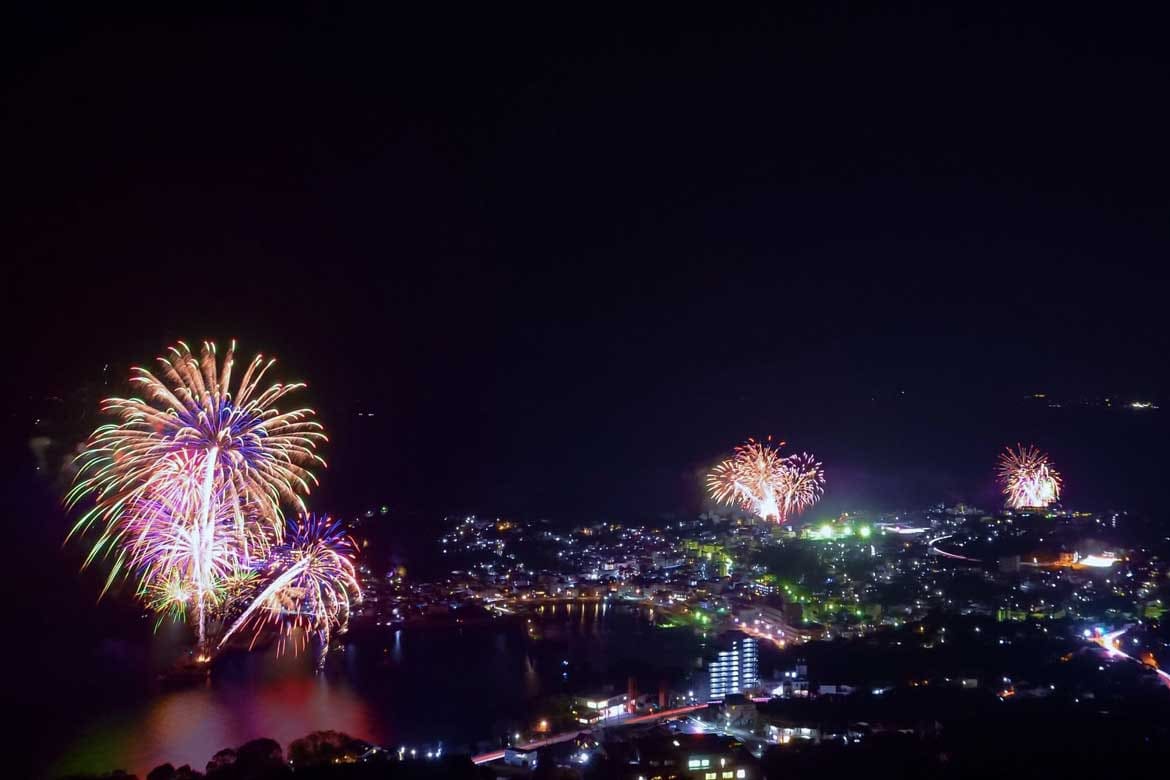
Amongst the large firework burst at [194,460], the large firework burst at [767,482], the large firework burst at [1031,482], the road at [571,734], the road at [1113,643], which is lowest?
the road at [571,734]

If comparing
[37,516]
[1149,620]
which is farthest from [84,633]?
[1149,620]

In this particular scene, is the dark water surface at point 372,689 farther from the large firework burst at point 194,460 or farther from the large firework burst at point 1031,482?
the large firework burst at point 1031,482

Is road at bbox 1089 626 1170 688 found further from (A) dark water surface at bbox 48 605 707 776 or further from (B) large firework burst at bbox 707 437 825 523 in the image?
(B) large firework burst at bbox 707 437 825 523

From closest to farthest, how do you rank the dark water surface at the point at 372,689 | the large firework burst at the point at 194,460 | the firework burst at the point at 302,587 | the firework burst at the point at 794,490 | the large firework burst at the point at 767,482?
the large firework burst at the point at 194,460 → the dark water surface at the point at 372,689 → the firework burst at the point at 302,587 → the large firework burst at the point at 767,482 → the firework burst at the point at 794,490

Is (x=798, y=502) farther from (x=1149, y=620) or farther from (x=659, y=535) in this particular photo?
(x=1149, y=620)

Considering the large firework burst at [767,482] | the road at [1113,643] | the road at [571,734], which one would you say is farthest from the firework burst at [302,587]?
the road at [1113,643]

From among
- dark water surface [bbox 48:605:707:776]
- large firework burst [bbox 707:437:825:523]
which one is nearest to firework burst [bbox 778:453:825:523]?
large firework burst [bbox 707:437:825:523]

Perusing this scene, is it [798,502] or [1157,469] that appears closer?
[798,502]

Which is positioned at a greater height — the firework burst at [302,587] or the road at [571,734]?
the firework burst at [302,587]
